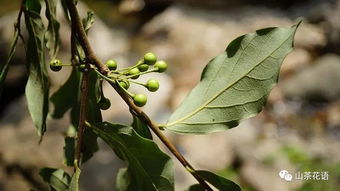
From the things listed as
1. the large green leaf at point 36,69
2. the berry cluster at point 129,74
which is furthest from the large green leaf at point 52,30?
the berry cluster at point 129,74

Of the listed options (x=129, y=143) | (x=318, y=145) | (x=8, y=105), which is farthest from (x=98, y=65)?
(x=8, y=105)

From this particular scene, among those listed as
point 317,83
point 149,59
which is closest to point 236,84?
point 149,59

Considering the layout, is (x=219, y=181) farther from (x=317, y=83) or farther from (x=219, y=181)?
(x=317, y=83)

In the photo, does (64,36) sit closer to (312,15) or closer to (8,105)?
(8,105)

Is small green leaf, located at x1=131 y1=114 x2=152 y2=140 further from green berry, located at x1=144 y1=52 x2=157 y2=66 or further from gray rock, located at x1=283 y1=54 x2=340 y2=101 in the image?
gray rock, located at x1=283 y1=54 x2=340 y2=101
